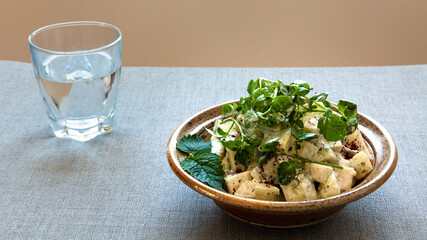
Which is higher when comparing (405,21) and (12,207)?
(12,207)

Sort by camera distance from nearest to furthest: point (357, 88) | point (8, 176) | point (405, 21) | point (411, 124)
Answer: point (8, 176) < point (411, 124) < point (357, 88) < point (405, 21)

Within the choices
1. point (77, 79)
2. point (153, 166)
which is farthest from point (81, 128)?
point (153, 166)

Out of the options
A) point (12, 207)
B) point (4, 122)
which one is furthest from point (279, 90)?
point (4, 122)

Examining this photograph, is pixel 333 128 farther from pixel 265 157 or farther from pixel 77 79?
pixel 77 79

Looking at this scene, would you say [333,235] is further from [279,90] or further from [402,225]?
[279,90]

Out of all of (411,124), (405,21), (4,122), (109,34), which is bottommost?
(405,21)

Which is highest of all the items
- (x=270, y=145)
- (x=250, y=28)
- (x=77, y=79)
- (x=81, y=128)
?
(x=270, y=145)

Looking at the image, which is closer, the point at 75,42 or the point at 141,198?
the point at 141,198
